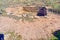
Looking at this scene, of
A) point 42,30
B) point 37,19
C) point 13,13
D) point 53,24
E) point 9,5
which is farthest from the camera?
point 9,5

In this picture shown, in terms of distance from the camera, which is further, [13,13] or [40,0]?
[40,0]

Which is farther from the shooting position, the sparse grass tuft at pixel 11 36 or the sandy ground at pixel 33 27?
the sandy ground at pixel 33 27

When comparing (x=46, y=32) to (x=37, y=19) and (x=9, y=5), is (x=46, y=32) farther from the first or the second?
(x=9, y=5)

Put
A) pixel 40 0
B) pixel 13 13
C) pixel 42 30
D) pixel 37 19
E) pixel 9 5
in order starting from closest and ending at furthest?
pixel 42 30, pixel 37 19, pixel 13 13, pixel 9 5, pixel 40 0

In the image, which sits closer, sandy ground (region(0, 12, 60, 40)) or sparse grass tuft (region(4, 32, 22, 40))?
sparse grass tuft (region(4, 32, 22, 40))

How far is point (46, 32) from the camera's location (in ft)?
22.0

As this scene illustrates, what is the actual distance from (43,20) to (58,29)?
3.24 ft

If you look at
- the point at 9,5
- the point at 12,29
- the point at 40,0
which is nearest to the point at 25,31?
the point at 12,29

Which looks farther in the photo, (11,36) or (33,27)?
(33,27)

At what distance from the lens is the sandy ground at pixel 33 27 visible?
6551mm

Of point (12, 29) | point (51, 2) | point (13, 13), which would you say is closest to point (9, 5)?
point (13, 13)

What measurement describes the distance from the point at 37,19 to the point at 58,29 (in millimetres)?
1190

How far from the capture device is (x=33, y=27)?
23.3 feet

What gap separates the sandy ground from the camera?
6.55m
